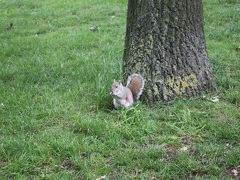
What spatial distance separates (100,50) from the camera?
24.3ft

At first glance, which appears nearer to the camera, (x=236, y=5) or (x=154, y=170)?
(x=154, y=170)

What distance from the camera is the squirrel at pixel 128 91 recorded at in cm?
485

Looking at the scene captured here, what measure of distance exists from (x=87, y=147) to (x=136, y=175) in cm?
61

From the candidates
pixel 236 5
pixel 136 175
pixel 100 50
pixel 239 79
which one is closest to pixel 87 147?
pixel 136 175

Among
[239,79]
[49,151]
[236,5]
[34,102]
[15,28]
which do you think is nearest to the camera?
[49,151]

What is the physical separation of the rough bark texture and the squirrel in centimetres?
12

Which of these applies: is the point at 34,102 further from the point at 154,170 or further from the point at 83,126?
the point at 154,170

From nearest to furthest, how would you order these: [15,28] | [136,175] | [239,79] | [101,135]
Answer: [136,175] → [101,135] → [239,79] → [15,28]

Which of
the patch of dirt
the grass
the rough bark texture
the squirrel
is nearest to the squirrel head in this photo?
the squirrel

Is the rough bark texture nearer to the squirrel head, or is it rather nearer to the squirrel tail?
the squirrel tail

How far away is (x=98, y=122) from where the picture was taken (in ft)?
Result: 15.3

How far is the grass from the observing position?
398cm

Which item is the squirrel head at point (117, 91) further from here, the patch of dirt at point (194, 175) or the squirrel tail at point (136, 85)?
the patch of dirt at point (194, 175)

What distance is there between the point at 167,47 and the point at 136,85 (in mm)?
545
